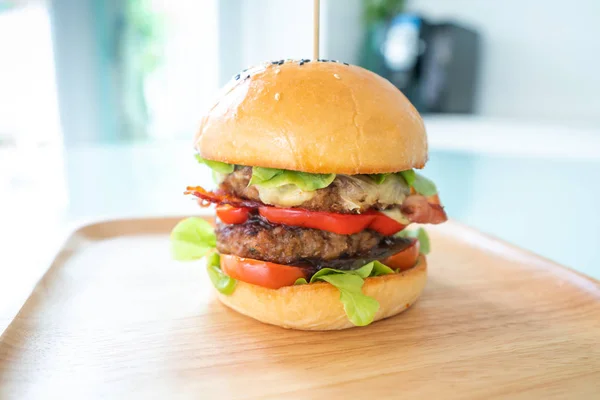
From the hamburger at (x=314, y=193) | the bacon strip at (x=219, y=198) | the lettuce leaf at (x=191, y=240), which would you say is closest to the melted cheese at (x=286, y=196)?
the hamburger at (x=314, y=193)

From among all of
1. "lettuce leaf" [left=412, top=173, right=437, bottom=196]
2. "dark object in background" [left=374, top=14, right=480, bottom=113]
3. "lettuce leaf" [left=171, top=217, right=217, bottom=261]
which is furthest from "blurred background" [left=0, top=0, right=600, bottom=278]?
"lettuce leaf" [left=412, top=173, right=437, bottom=196]

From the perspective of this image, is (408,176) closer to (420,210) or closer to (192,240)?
(420,210)

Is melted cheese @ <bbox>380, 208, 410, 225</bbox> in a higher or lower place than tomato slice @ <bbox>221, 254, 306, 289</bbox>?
higher

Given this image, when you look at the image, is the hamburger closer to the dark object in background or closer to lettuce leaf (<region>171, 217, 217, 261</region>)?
lettuce leaf (<region>171, 217, 217, 261</region>)

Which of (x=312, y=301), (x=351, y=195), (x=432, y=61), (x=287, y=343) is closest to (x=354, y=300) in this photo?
(x=312, y=301)

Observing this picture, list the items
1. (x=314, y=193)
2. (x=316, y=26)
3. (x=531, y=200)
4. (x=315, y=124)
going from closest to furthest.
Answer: (x=315, y=124) < (x=314, y=193) < (x=316, y=26) < (x=531, y=200)

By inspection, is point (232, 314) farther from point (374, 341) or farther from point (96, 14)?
point (96, 14)

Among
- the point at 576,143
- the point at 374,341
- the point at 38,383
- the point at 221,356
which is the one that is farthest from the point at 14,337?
the point at 576,143

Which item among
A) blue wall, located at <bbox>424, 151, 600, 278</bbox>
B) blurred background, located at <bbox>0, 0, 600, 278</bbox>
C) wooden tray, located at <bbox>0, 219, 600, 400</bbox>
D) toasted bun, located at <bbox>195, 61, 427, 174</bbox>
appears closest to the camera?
wooden tray, located at <bbox>0, 219, 600, 400</bbox>

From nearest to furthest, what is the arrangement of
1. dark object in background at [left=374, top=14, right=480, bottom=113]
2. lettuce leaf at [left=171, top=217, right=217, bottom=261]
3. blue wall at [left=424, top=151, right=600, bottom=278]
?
lettuce leaf at [left=171, top=217, right=217, bottom=261] < blue wall at [left=424, top=151, right=600, bottom=278] < dark object in background at [left=374, top=14, right=480, bottom=113]
